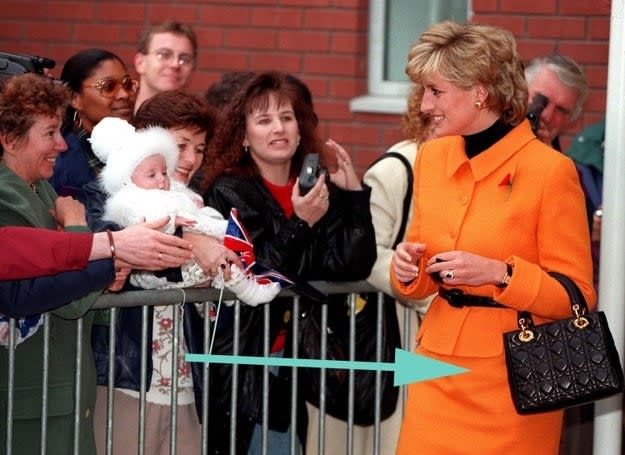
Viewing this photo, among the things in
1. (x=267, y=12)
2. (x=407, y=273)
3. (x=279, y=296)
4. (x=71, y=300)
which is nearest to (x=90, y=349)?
(x=71, y=300)

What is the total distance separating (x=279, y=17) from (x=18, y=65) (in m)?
3.47

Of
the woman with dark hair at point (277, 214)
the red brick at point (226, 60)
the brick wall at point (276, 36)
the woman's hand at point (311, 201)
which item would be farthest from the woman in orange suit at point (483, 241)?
the red brick at point (226, 60)

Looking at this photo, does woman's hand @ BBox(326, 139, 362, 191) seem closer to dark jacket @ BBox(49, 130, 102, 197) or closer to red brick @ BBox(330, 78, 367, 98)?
dark jacket @ BBox(49, 130, 102, 197)

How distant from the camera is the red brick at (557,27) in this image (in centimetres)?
816

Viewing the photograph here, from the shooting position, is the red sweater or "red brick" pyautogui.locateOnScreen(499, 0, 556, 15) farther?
"red brick" pyautogui.locateOnScreen(499, 0, 556, 15)

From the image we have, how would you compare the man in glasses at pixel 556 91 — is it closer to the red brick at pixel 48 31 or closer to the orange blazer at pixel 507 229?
the orange blazer at pixel 507 229

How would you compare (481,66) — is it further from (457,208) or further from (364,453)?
(364,453)

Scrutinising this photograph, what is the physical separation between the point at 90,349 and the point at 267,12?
13.0ft

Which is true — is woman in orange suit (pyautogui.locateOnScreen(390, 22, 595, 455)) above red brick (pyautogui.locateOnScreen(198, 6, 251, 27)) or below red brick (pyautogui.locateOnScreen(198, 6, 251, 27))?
below

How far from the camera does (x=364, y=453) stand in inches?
237

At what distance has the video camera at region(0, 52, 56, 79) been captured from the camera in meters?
5.33

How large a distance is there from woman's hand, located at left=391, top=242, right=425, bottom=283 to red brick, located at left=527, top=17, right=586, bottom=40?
12.0ft

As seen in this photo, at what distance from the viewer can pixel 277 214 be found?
5.48 metres

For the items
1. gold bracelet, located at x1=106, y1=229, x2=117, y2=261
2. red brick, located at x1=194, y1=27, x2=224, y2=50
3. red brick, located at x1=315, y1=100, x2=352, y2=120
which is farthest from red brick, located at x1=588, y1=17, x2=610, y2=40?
gold bracelet, located at x1=106, y1=229, x2=117, y2=261
